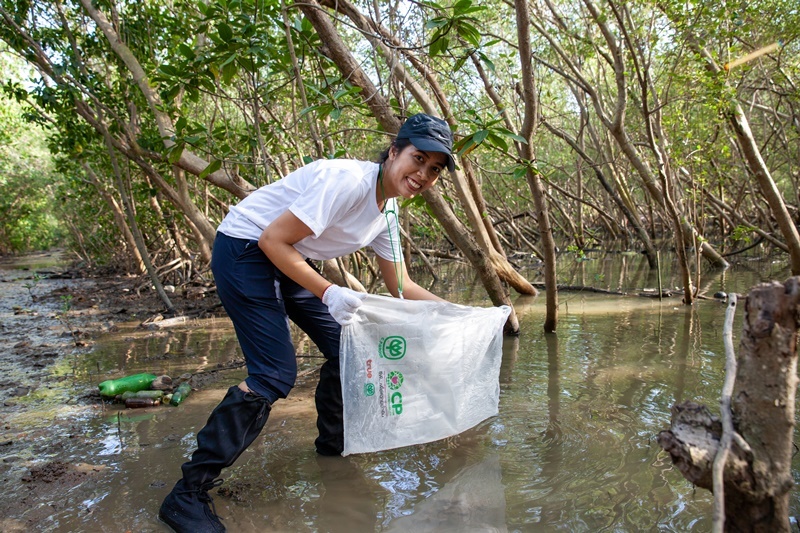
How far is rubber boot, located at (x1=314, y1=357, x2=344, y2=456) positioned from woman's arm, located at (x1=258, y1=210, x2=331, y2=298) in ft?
2.02

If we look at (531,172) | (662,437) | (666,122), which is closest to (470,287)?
(666,122)

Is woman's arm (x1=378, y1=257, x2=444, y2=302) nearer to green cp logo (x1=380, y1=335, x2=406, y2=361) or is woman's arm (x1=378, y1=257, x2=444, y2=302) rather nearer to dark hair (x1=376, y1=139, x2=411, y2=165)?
green cp logo (x1=380, y1=335, x2=406, y2=361)

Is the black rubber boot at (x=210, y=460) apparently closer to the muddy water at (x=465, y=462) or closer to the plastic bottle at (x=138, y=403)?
the muddy water at (x=465, y=462)

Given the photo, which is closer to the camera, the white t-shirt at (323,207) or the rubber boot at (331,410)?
the white t-shirt at (323,207)

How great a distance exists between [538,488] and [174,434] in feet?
5.94

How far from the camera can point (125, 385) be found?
3715mm

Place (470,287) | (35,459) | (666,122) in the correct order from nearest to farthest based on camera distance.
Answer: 1. (35,459)
2. (666,122)
3. (470,287)

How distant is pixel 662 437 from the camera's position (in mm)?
1430

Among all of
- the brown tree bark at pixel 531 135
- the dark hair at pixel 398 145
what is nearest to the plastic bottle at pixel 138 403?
the dark hair at pixel 398 145

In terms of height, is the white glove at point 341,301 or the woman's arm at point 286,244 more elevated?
the woman's arm at point 286,244

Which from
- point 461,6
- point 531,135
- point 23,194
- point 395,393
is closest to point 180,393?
point 395,393

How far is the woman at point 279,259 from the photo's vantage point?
6.94 ft

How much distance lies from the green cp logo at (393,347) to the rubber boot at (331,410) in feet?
1.11

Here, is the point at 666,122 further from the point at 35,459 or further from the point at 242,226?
the point at 35,459
